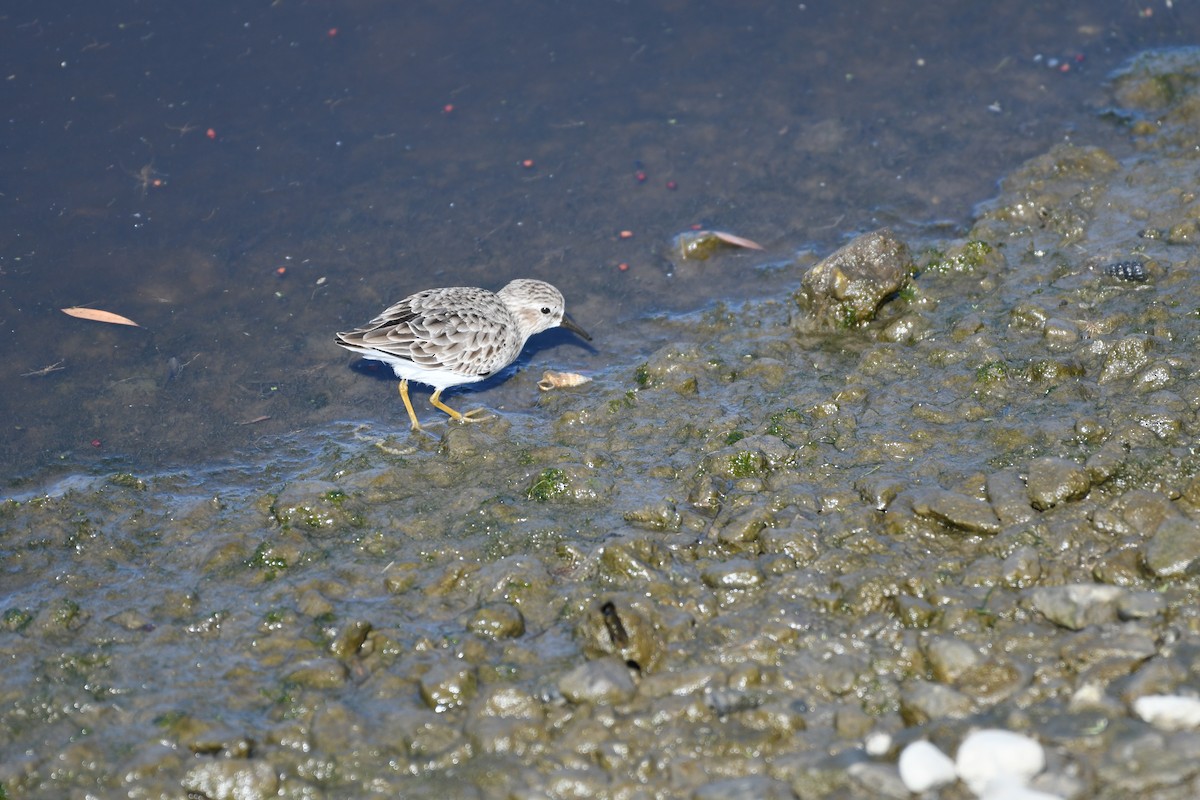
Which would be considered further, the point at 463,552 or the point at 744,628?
the point at 463,552

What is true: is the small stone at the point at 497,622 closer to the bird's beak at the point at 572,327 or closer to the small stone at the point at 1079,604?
the small stone at the point at 1079,604

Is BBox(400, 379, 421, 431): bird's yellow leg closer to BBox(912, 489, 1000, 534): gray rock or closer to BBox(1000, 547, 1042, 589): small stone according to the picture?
BBox(912, 489, 1000, 534): gray rock

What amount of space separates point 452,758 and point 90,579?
2.62 metres

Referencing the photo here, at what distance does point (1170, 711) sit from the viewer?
4.04 metres

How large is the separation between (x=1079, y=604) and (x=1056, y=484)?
34.5 inches

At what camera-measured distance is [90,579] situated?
5918 millimetres

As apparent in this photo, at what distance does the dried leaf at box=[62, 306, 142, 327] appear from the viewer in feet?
27.4

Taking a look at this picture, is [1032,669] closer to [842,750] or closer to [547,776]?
[842,750]

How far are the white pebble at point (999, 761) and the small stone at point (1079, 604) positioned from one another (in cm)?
93

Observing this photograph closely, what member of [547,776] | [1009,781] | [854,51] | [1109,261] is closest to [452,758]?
[547,776]

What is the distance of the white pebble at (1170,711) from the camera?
4.00 metres

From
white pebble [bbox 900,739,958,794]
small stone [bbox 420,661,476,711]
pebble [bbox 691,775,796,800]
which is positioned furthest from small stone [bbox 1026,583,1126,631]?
small stone [bbox 420,661,476,711]

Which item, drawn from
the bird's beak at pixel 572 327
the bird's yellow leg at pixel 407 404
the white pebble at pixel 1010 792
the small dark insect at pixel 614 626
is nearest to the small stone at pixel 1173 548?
the white pebble at pixel 1010 792

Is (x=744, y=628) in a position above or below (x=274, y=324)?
above
